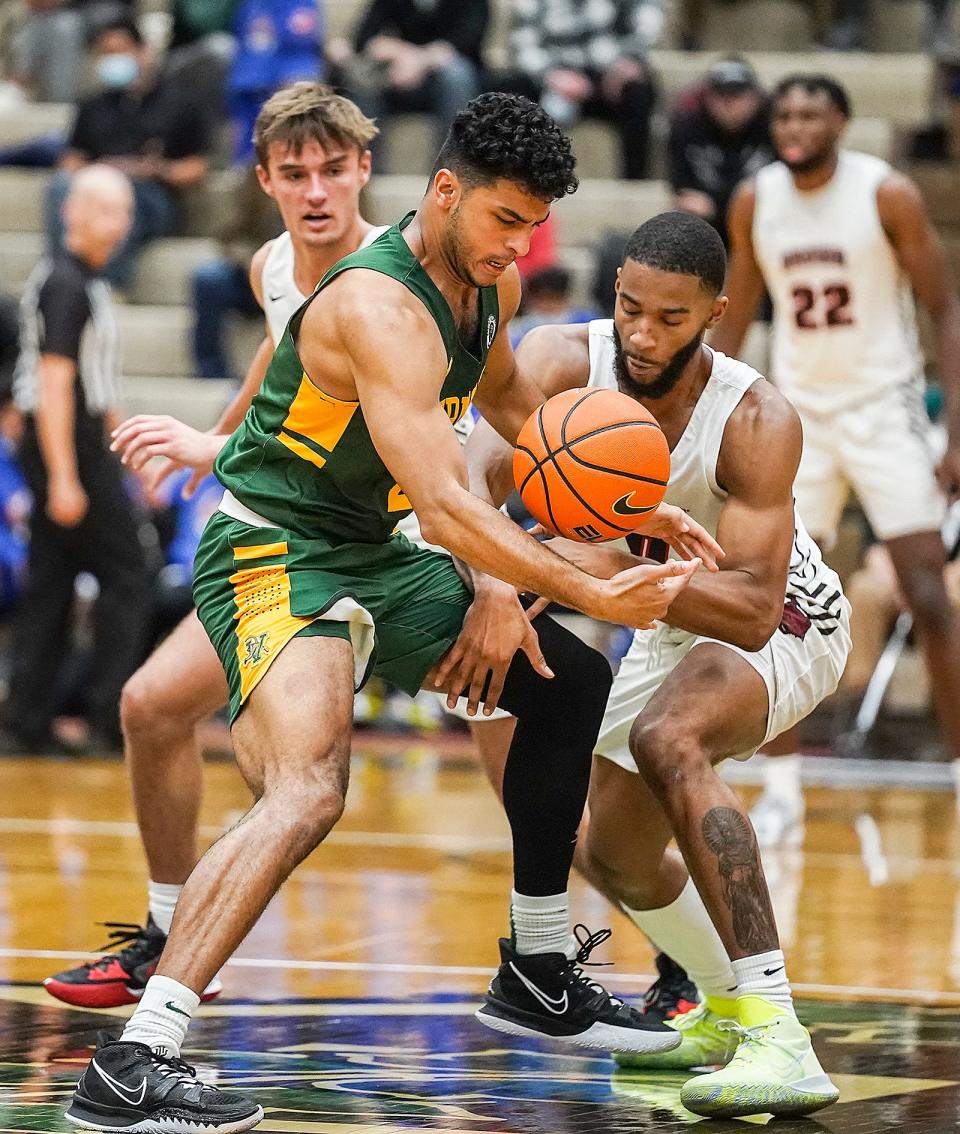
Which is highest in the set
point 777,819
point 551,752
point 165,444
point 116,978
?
point 165,444

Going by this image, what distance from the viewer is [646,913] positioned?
4547mm

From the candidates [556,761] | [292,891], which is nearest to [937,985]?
[556,761]

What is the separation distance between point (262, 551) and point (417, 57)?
348 inches

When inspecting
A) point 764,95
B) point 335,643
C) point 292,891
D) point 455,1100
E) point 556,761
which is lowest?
point 292,891

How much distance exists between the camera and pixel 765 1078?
3891 mm

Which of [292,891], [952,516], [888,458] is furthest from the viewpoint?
[952,516]

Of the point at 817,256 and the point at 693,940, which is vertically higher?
the point at 817,256

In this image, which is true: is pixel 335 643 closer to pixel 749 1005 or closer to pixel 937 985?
pixel 749 1005

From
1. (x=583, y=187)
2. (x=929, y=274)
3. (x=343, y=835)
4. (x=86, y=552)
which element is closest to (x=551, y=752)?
(x=343, y=835)

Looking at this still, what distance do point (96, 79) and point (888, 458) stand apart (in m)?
8.18

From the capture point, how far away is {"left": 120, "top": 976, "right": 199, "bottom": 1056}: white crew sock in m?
3.63

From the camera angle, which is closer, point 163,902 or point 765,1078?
point 765,1078

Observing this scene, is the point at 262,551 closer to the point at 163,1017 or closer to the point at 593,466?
the point at 593,466

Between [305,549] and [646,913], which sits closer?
[305,549]
